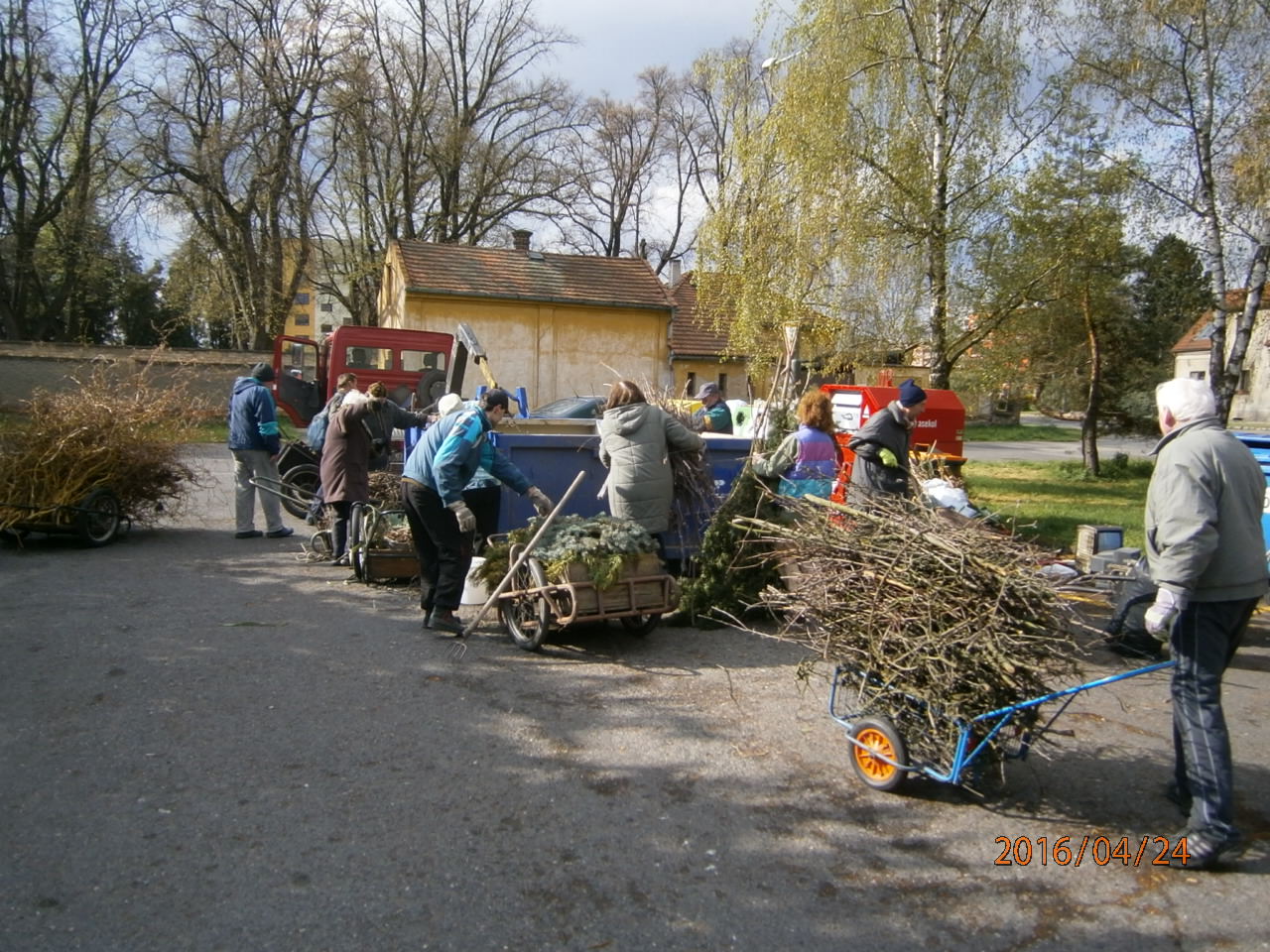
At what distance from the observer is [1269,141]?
13172mm

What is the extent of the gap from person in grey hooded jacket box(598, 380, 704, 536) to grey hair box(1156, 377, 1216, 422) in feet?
11.5

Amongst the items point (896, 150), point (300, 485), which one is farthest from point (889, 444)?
point (896, 150)

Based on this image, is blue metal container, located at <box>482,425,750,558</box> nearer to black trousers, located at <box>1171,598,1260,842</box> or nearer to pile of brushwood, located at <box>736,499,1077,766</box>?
pile of brushwood, located at <box>736,499,1077,766</box>

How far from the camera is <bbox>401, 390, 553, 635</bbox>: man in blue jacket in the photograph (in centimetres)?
625

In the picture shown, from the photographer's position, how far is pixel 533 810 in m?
4.05

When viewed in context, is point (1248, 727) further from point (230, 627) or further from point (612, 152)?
point (612, 152)

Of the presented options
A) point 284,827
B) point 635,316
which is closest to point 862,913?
point 284,827

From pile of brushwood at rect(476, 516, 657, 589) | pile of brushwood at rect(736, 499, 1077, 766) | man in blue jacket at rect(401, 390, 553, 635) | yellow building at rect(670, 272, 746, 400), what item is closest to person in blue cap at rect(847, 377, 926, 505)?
pile of brushwood at rect(476, 516, 657, 589)

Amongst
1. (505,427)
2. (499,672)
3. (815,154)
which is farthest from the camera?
(815,154)

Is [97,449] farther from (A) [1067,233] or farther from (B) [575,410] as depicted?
(A) [1067,233]

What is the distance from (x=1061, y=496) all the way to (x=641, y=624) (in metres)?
12.0

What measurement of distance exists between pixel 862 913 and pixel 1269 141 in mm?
13869

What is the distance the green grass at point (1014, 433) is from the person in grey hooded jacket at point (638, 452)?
3163 cm
